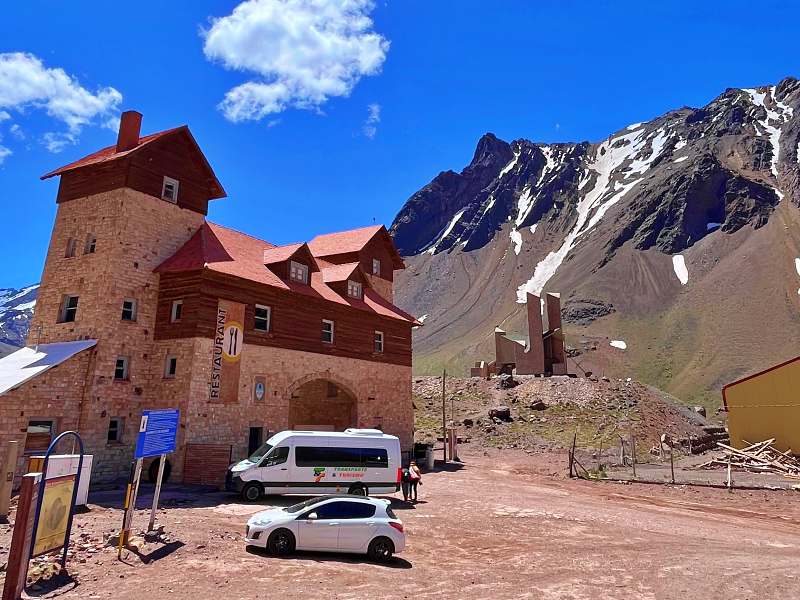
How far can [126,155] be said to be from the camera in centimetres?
2547

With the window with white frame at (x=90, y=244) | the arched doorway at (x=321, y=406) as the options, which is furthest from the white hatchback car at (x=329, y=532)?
the arched doorway at (x=321, y=406)

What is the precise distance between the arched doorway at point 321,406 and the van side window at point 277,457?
489 inches

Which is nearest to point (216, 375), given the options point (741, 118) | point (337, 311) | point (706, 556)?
point (337, 311)

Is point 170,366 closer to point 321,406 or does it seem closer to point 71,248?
point 71,248

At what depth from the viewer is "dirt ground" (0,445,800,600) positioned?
35.5 ft

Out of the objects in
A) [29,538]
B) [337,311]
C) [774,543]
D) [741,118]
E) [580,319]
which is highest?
[741,118]

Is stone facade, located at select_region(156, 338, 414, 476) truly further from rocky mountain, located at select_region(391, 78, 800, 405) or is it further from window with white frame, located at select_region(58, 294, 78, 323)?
rocky mountain, located at select_region(391, 78, 800, 405)

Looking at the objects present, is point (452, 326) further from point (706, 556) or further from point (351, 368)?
point (706, 556)

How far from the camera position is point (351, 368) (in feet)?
107

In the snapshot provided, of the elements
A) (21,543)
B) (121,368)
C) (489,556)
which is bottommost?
(489,556)

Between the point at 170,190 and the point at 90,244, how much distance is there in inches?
177

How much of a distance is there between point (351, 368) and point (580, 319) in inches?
3156

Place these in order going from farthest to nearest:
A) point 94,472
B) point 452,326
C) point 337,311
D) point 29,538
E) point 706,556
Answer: point 452,326
point 337,311
point 94,472
point 706,556
point 29,538

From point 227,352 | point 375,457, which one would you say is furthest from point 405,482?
point 227,352
